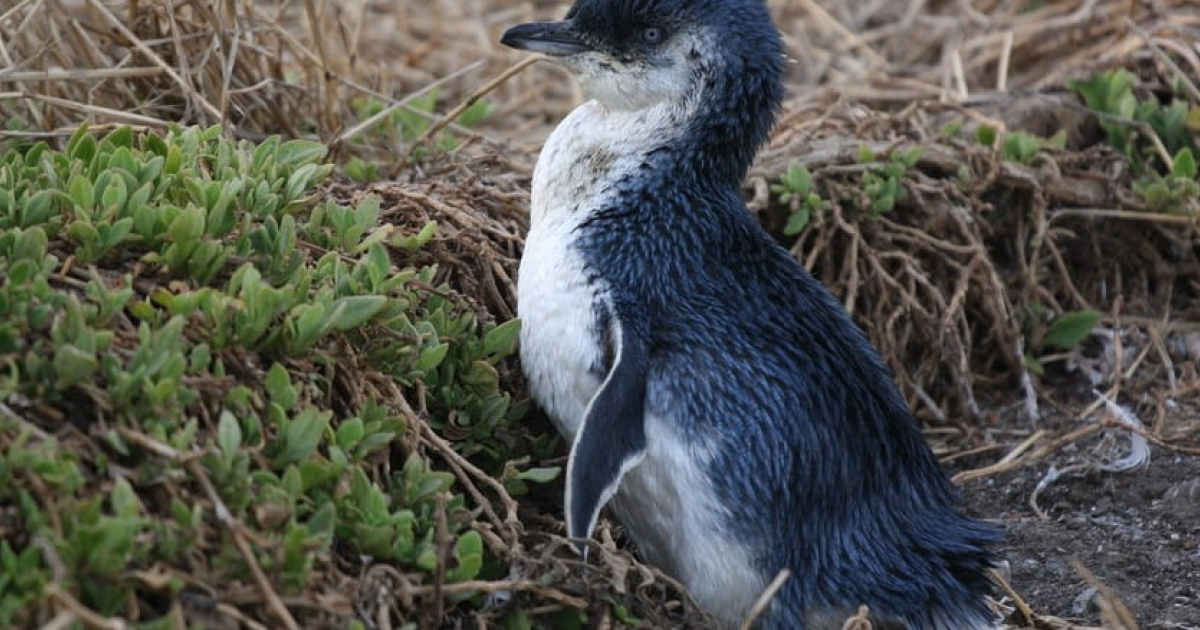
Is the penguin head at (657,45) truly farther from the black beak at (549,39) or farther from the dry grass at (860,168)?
the dry grass at (860,168)

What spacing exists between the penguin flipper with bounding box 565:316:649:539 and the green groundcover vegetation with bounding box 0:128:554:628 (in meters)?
0.17

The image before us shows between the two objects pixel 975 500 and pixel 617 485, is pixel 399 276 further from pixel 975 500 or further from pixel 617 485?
pixel 975 500

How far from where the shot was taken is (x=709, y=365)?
129 inches

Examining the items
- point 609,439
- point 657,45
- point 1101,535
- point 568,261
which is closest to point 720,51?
point 657,45

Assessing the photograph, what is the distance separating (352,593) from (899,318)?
8.12 ft

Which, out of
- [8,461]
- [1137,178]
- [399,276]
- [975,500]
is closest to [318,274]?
[399,276]

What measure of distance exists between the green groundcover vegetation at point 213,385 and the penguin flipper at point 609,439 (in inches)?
6.8

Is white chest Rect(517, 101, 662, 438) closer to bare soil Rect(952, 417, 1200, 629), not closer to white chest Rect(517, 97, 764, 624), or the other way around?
white chest Rect(517, 97, 764, 624)

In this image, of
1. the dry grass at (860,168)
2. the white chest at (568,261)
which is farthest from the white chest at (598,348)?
the dry grass at (860,168)

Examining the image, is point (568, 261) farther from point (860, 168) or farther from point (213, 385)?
point (860, 168)

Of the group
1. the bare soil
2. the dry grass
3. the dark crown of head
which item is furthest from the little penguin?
the bare soil

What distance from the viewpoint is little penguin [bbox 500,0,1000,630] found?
3.21 meters

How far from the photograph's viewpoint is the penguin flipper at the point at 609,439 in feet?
10.0

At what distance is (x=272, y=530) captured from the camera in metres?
2.62
